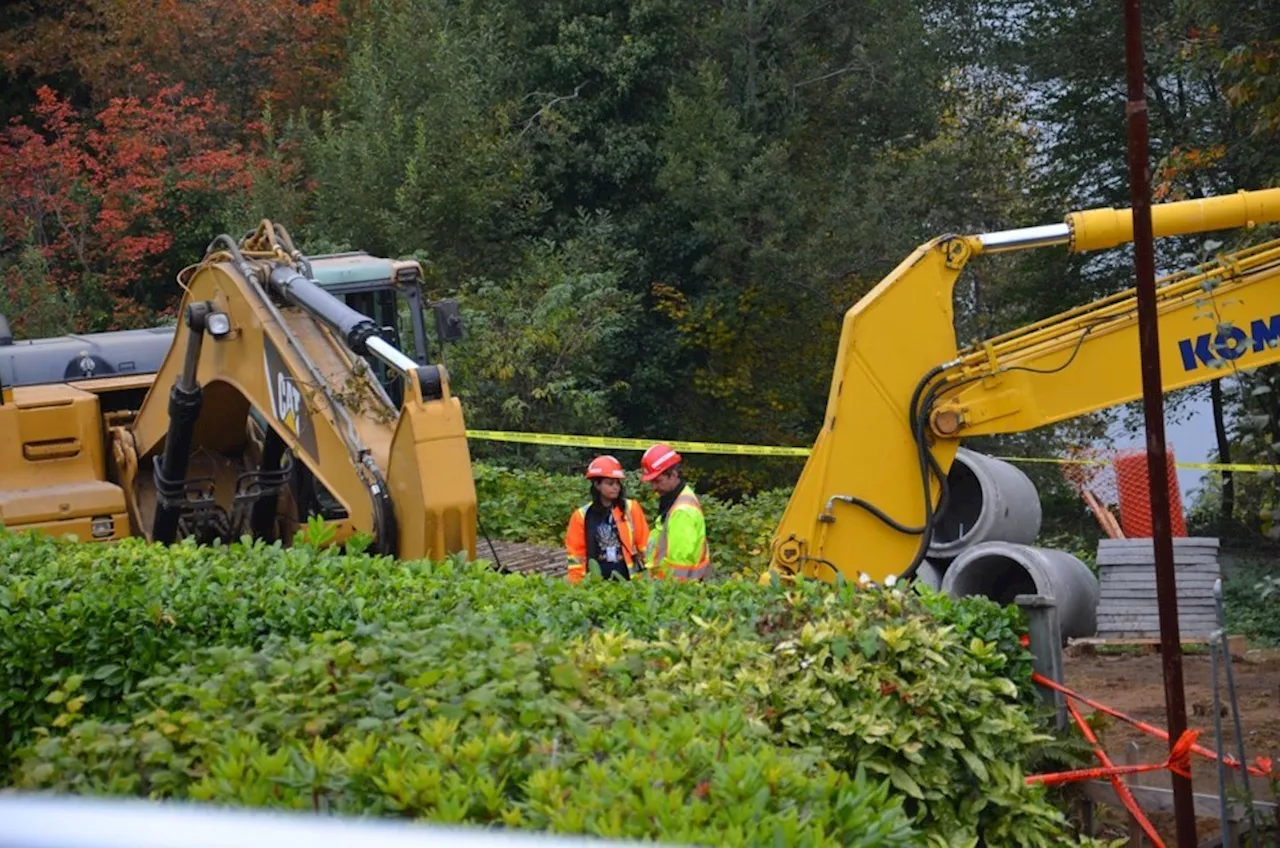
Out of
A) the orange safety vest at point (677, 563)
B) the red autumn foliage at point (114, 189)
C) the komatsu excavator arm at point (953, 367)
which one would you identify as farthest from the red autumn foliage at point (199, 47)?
the komatsu excavator arm at point (953, 367)

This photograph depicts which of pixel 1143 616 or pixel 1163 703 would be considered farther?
pixel 1143 616

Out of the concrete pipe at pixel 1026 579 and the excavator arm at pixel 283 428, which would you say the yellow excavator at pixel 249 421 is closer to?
the excavator arm at pixel 283 428

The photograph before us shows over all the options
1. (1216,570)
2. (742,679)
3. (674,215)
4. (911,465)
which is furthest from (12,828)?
(674,215)

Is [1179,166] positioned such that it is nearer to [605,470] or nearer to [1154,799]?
[605,470]

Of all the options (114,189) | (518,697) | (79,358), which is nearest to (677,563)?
(518,697)

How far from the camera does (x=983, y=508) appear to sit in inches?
458

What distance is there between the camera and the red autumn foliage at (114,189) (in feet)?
85.4

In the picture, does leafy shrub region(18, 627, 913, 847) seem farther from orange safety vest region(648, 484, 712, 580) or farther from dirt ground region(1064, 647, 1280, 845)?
orange safety vest region(648, 484, 712, 580)

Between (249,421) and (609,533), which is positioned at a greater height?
(249,421)

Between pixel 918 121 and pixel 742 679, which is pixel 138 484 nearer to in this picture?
pixel 742 679

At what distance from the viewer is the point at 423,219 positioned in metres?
25.9

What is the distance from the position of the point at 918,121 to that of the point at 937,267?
68.9 feet

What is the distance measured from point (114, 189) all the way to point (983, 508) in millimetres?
17841

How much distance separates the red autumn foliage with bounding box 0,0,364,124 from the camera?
28375 millimetres
